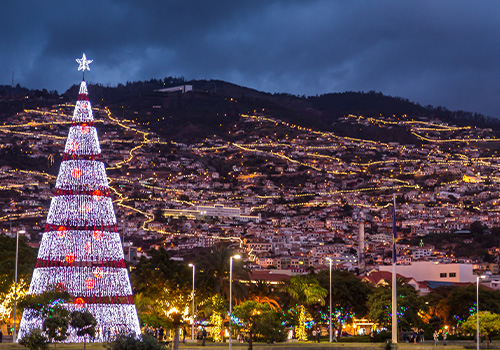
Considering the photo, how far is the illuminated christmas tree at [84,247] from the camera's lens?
4300 centimetres

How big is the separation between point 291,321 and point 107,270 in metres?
20.2

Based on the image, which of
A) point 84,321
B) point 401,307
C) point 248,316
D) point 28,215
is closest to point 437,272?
point 401,307

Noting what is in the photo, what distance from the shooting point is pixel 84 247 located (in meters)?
43.0

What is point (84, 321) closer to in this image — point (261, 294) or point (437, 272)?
point (261, 294)

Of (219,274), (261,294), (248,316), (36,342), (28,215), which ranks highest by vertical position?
(28,215)

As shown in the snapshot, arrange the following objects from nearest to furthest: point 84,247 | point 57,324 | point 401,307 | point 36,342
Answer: point 36,342
point 57,324
point 84,247
point 401,307

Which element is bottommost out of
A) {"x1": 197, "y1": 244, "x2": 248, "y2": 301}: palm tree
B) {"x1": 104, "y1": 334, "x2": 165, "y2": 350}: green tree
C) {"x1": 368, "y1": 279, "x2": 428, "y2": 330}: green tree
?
{"x1": 104, "y1": 334, "x2": 165, "y2": 350}: green tree

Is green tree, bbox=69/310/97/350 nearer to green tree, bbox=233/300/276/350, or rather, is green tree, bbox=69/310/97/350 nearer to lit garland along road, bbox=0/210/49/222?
green tree, bbox=233/300/276/350

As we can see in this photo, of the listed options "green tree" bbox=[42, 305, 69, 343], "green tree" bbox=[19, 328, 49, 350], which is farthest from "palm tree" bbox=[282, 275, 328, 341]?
"green tree" bbox=[19, 328, 49, 350]

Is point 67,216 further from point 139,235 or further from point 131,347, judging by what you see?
point 139,235

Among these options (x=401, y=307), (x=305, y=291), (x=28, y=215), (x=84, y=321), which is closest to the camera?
(x=84, y=321)

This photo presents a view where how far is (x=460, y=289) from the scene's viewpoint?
8131 centimetres

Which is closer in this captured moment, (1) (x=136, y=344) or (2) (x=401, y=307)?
(1) (x=136, y=344)

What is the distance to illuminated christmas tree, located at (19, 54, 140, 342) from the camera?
1693 inches
